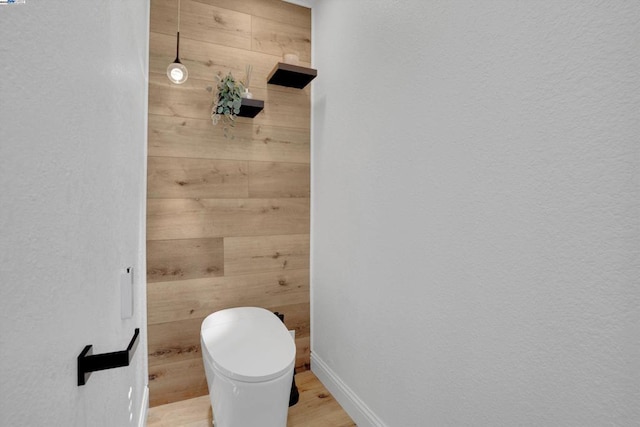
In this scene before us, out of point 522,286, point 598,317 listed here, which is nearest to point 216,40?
point 522,286

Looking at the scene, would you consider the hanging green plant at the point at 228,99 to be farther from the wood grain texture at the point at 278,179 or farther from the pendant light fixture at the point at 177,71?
the wood grain texture at the point at 278,179

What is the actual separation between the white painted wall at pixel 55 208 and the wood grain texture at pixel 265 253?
1218mm

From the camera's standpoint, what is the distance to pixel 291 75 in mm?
2018

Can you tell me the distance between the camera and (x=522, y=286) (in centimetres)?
89

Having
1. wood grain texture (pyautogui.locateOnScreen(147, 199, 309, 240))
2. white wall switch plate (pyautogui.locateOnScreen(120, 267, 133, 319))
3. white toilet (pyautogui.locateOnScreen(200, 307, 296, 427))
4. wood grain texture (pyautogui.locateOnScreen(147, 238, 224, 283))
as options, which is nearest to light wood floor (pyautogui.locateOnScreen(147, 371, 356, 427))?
white toilet (pyautogui.locateOnScreen(200, 307, 296, 427))

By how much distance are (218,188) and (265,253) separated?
51cm

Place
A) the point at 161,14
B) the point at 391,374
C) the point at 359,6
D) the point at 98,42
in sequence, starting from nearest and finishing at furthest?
the point at 98,42 → the point at 391,374 → the point at 359,6 → the point at 161,14

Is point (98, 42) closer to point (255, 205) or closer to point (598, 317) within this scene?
point (598, 317)

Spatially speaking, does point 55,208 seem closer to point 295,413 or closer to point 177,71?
point 177,71

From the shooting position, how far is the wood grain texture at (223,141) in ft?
6.10

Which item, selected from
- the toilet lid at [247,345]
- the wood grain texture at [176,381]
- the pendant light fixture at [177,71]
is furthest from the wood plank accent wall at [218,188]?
the toilet lid at [247,345]

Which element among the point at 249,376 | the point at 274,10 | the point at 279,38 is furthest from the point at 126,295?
the point at 274,10

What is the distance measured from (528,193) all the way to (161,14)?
6.80 ft

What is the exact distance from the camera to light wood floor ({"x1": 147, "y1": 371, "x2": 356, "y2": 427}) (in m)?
1.70
